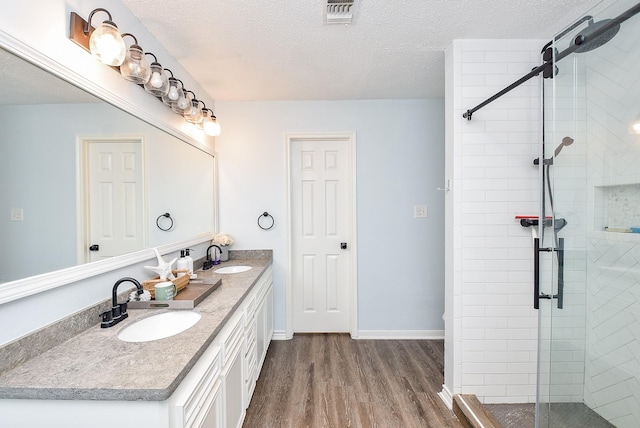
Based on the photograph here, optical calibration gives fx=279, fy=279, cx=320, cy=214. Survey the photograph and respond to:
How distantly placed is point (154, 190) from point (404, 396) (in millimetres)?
2256

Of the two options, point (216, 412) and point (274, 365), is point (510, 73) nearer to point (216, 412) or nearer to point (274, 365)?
point (216, 412)

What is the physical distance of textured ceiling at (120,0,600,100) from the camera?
1563 millimetres

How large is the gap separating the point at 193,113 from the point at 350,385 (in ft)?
7.92

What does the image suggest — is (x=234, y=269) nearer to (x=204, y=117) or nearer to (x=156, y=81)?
(x=204, y=117)

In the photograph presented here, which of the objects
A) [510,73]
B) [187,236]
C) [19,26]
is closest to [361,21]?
[510,73]

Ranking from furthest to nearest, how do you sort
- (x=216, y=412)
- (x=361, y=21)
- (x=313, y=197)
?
(x=313, y=197), (x=361, y=21), (x=216, y=412)

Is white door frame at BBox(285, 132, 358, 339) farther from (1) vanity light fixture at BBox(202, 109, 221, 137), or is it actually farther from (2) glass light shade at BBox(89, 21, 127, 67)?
(2) glass light shade at BBox(89, 21, 127, 67)

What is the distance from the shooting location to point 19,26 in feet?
3.20

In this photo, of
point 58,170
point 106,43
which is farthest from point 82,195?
point 106,43

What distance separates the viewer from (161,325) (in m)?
1.39

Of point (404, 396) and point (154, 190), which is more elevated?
point (154, 190)

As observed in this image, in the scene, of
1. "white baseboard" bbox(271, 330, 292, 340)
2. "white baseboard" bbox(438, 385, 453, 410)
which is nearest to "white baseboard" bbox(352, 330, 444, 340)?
"white baseboard" bbox(271, 330, 292, 340)

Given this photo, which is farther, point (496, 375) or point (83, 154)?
point (496, 375)

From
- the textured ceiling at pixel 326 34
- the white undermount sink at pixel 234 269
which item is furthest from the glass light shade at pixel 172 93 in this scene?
the white undermount sink at pixel 234 269
